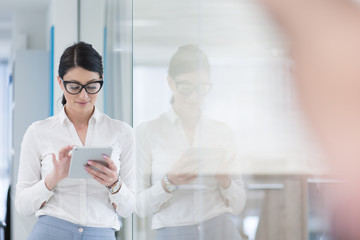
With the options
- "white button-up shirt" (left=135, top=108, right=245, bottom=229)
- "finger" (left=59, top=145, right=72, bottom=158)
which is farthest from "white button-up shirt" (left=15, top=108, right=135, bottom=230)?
"white button-up shirt" (left=135, top=108, right=245, bottom=229)

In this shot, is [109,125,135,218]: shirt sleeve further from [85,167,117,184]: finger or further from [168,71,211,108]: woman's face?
[168,71,211,108]: woman's face

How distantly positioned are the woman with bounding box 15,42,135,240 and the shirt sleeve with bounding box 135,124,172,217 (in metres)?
0.17

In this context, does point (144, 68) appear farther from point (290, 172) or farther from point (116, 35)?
point (116, 35)

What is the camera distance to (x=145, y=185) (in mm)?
1524

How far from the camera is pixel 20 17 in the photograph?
542 cm

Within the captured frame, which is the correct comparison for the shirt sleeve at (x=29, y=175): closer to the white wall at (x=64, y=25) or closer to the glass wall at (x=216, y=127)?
the glass wall at (x=216, y=127)

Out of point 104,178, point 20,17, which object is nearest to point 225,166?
point 104,178

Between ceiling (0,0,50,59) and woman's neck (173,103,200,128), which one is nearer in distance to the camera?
woman's neck (173,103,200,128)

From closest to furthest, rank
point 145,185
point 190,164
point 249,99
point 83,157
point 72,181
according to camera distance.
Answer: point 249,99, point 190,164, point 145,185, point 83,157, point 72,181

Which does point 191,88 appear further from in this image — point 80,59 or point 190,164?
point 80,59

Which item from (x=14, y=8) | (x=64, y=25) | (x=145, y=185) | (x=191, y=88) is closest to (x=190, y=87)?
(x=191, y=88)

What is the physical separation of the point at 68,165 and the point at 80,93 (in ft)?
0.96

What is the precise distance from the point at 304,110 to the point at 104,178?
1456 mm

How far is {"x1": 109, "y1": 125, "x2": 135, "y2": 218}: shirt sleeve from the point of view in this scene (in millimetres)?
1766
